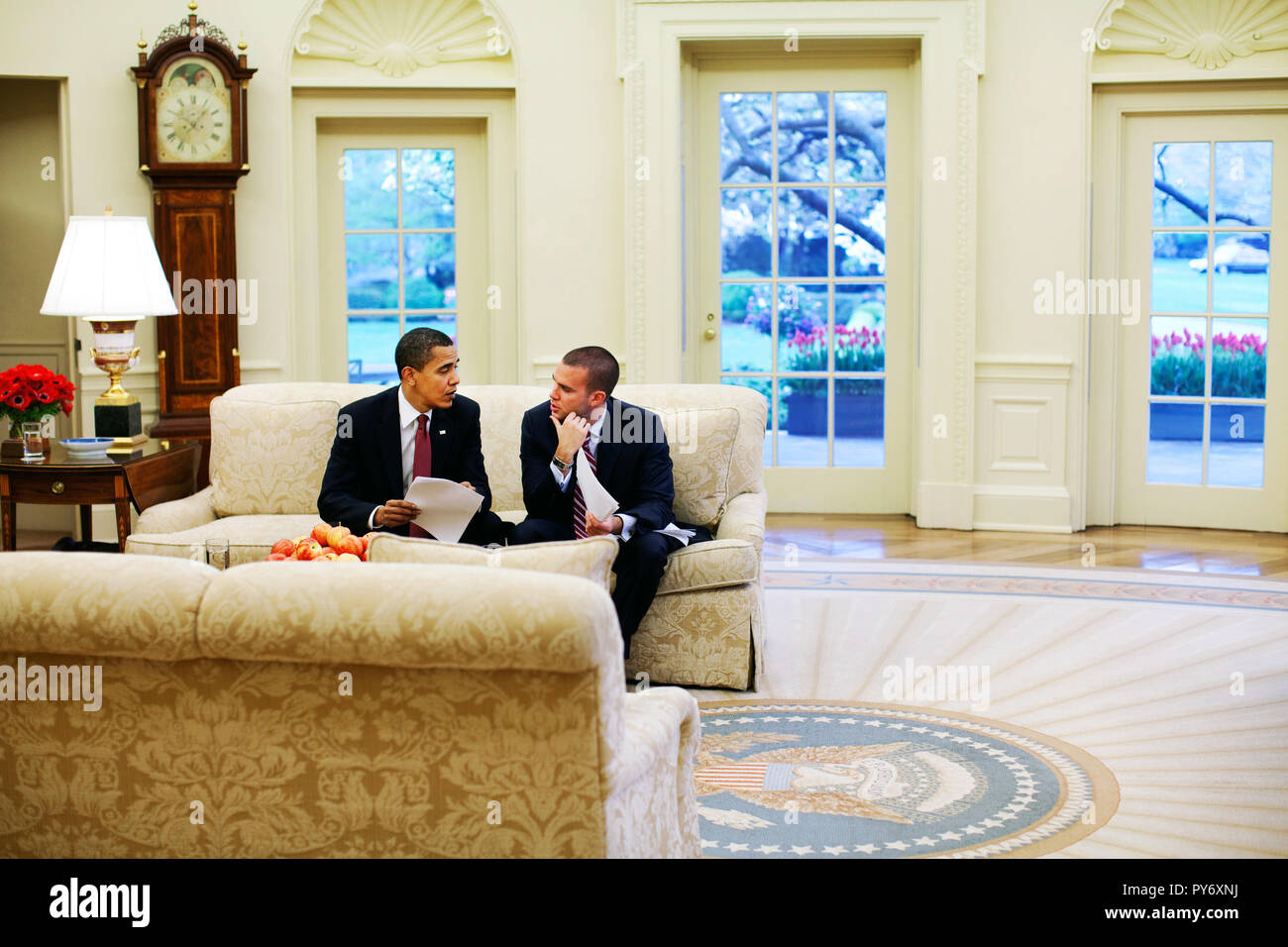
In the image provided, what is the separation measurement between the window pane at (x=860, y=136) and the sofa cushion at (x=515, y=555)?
5.13 metres

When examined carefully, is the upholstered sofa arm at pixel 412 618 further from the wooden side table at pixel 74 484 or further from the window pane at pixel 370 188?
the window pane at pixel 370 188

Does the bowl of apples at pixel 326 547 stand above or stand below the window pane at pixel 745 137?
below

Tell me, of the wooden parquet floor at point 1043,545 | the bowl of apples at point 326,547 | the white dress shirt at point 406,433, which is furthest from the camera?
the wooden parquet floor at point 1043,545

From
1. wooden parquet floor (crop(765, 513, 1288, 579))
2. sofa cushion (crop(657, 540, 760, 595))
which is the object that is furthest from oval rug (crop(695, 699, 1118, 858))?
wooden parquet floor (crop(765, 513, 1288, 579))

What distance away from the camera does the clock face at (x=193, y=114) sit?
6309 millimetres

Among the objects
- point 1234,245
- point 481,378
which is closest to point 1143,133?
point 1234,245

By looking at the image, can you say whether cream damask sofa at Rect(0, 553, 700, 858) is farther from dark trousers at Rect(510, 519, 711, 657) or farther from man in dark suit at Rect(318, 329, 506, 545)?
man in dark suit at Rect(318, 329, 506, 545)

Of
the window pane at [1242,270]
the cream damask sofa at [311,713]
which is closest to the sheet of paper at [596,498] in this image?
the cream damask sofa at [311,713]

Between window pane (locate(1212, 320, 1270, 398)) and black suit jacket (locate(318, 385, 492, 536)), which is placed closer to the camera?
black suit jacket (locate(318, 385, 492, 536))

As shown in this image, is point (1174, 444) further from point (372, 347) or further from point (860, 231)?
point (372, 347)

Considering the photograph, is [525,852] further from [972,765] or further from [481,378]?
[481,378]

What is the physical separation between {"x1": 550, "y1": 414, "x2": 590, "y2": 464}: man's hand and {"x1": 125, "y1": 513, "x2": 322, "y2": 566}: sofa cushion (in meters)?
0.88

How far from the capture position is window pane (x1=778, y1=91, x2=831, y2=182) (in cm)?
691
